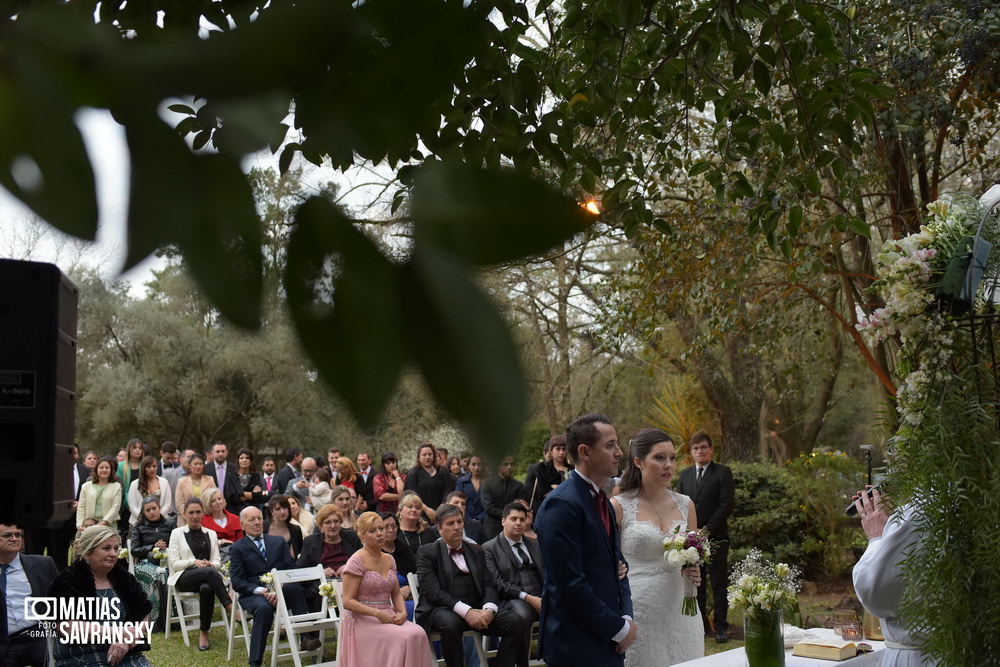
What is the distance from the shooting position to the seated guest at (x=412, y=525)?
6418 mm

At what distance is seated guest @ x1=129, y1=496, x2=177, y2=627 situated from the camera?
23.8ft

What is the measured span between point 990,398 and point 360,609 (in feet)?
11.8

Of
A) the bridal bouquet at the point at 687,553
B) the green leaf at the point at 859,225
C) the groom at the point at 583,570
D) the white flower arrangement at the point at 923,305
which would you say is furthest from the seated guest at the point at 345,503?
the green leaf at the point at 859,225

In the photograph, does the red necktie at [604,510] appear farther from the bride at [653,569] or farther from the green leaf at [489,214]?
the green leaf at [489,214]

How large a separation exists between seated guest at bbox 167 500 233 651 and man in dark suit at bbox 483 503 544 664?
2.29 meters

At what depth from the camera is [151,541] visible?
7.38 meters

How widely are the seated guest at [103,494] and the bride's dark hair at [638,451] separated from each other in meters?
4.42

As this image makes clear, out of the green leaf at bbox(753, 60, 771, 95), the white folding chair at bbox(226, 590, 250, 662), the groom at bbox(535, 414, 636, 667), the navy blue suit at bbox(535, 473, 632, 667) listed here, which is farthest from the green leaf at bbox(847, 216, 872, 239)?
the white folding chair at bbox(226, 590, 250, 662)

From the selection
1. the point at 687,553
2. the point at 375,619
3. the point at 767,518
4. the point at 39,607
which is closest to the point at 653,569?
the point at 687,553

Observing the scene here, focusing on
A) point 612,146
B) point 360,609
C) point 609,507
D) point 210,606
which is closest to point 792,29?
point 612,146

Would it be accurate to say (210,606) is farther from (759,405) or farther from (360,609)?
(759,405)

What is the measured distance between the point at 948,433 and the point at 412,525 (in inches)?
162

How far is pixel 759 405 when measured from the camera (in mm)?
12523

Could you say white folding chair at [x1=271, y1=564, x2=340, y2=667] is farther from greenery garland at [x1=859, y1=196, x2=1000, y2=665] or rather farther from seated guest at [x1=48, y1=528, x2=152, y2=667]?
greenery garland at [x1=859, y1=196, x2=1000, y2=665]
